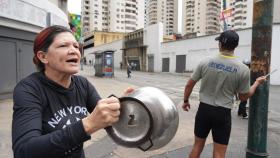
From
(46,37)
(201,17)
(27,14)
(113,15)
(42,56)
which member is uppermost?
(201,17)

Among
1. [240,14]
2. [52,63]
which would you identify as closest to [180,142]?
[52,63]

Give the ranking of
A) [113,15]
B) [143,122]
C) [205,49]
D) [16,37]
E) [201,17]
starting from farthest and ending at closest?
[201,17]
[113,15]
[205,49]
[16,37]
[143,122]

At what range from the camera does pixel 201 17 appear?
130m

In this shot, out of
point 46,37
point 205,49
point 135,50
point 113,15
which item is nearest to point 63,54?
point 46,37

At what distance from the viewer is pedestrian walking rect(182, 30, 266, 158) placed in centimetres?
326

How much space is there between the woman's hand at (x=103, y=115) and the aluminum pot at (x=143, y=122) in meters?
0.09

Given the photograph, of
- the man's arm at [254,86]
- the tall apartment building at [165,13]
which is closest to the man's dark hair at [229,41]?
the man's arm at [254,86]

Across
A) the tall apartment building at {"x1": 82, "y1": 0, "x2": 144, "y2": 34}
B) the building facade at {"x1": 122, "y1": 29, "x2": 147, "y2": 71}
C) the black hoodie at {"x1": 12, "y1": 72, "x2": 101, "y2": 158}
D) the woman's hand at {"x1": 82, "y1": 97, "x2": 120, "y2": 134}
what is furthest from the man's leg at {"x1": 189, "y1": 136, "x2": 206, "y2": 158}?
the tall apartment building at {"x1": 82, "y1": 0, "x2": 144, "y2": 34}

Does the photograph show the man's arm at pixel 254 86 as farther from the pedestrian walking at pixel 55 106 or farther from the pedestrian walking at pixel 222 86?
the pedestrian walking at pixel 55 106

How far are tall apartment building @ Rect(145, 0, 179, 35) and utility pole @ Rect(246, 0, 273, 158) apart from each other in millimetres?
146835

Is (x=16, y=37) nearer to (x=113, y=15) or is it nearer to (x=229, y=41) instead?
(x=229, y=41)

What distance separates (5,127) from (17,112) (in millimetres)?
5916

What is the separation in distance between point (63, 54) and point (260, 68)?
2.44 metres

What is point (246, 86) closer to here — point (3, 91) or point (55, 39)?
point (55, 39)
